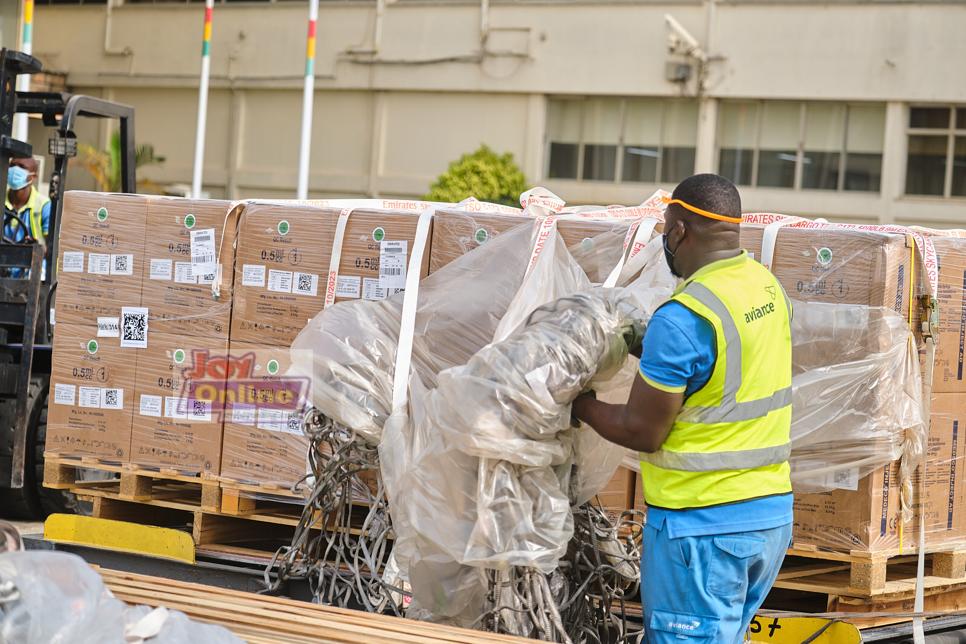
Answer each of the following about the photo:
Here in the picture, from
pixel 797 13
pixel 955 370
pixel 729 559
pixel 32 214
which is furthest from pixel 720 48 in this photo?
pixel 729 559

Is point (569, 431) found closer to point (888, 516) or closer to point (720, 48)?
point (888, 516)

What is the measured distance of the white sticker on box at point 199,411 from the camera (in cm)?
511

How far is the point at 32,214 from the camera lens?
24.6 feet

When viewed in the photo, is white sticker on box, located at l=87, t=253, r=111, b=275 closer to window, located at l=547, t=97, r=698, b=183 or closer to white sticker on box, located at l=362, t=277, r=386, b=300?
white sticker on box, located at l=362, t=277, r=386, b=300

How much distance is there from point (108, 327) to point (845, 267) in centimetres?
318

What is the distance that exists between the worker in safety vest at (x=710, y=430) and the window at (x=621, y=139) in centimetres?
A: 1808

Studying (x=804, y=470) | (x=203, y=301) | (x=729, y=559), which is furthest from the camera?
(x=203, y=301)

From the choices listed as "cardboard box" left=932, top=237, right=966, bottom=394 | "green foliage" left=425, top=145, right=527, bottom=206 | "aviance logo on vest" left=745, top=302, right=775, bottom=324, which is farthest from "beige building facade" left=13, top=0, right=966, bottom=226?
"aviance logo on vest" left=745, top=302, right=775, bottom=324

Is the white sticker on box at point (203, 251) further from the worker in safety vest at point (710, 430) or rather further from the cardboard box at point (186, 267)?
the worker in safety vest at point (710, 430)

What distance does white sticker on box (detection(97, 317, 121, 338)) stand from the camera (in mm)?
5328

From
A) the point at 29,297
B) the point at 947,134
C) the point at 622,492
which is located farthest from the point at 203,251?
the point at 947,134

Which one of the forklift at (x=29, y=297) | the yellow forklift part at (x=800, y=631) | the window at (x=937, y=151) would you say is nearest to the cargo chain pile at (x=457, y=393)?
the yellow forklift part at (x=800, y=631)

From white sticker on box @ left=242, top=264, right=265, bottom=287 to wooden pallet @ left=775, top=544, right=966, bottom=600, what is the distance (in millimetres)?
2392

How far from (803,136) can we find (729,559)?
1841 centimetres
